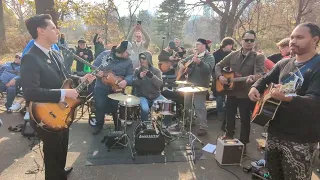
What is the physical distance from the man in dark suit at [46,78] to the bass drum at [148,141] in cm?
151

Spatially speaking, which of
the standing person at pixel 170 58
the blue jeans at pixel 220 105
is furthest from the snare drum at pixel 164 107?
the standing person at pixel 170 58

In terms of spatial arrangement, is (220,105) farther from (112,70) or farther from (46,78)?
(46,78)

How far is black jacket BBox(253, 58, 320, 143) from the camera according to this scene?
2156 mm

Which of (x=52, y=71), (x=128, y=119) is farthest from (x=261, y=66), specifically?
(x=52, y=71)

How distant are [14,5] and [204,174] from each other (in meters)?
30.2

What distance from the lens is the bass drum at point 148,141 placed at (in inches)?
173

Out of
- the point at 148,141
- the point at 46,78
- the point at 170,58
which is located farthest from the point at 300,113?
the point at 170,58

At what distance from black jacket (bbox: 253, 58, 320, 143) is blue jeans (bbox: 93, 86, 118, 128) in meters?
3.64

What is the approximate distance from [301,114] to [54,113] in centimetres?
250

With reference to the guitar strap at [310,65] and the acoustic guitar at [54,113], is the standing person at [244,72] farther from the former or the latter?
the acoustic guitar at [54,113]

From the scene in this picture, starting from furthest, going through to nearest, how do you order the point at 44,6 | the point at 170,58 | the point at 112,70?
the point at 44,6 < the point at 170,58 < the point at 112,70

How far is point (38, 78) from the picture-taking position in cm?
A: 263

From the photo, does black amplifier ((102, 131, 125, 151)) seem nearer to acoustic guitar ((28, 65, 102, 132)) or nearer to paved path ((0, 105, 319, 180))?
paved path ((0, 105, 319, 180))

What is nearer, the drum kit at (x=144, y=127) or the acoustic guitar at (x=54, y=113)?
the acoustic guitar at (x=54, y=113)
